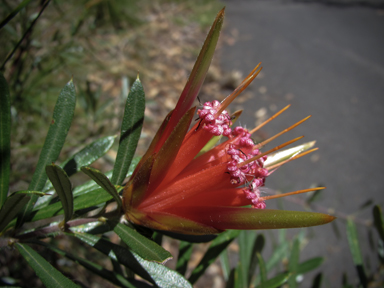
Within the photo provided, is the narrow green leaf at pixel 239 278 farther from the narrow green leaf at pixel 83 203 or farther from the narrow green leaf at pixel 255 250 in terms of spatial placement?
the narrow green leaf at pixel 83 203

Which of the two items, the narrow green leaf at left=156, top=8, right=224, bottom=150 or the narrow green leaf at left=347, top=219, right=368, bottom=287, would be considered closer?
the narrow green leaf at left=156, top=8, right=224, bottom=150

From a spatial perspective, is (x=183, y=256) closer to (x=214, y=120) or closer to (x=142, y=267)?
(x=142, y=267)

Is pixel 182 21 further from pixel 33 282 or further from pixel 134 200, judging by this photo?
pixel 134 200

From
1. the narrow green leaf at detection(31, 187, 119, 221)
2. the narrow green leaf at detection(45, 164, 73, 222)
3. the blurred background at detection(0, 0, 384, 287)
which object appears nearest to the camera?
the narrow green leaf at detection(45, 164, 73, 222)

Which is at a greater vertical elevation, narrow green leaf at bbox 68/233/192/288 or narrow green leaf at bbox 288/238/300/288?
narrow green leaf at bbox 68/233/192/288

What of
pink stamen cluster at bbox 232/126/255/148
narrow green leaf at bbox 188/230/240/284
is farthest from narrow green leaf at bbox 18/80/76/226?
narrow green leaf at bbox 188/230/240/284

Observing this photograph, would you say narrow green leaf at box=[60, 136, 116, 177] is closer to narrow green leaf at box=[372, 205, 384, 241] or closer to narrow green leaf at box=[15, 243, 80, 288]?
narrow green leaf at box=[15, 243, 80, 288]

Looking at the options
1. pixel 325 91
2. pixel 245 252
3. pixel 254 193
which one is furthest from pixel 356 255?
pixel 325 91
